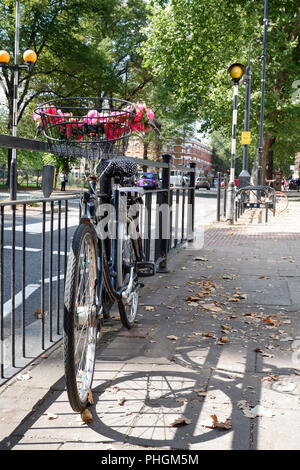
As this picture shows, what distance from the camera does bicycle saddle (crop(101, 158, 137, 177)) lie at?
381 centimetres

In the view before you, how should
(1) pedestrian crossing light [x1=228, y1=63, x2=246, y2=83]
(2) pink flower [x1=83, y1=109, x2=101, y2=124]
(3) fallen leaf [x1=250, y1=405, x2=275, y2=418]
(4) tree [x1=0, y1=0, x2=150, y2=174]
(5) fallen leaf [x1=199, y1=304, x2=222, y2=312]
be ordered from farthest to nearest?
(4) tree [x1=0, y1=0, x2=150, y2=174] < (1) pedestrian crossing light [x1=228, y1=63, x2=246, y2=83] < (5) fallen leaf [x1=199, y1=304, x2=222, y2=312] < (2) pink flower [x1=83, y1=109, x2=101, y2=124] < (3) fallen leaf [x1=250, y1=405, x2=275, y2=418]

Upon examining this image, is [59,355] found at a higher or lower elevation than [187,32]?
lower

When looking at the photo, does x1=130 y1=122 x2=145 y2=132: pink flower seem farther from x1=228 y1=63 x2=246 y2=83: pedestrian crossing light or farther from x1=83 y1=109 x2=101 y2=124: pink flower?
x1=228 y1=63 x2=246 y2=83: pedestrian crossing light

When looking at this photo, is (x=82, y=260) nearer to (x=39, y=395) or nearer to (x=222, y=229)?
(x=39, y=395)

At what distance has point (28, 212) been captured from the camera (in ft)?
11.2

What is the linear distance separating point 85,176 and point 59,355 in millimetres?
1202

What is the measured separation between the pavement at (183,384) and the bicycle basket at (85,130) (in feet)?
4.32

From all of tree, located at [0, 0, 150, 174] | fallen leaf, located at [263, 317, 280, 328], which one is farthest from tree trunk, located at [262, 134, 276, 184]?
fallen leaf, located at [263, 317, 280, 328]

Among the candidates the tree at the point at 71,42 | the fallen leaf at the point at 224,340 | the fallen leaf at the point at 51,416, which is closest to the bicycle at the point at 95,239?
the fallen leaf at the point at 51,416

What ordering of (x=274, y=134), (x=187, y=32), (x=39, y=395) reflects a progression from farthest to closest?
(x=274, y=134) < (x=187, y=32) < (x=39, y=395)

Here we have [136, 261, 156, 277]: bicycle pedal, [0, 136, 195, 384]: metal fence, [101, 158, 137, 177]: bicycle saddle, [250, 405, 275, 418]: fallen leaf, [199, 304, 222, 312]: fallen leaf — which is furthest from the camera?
[199, 304, 222, 312]: fallen leaf

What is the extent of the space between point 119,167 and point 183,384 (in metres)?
1.47

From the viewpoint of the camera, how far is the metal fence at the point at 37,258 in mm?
3174

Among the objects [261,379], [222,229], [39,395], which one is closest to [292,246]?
[222,229]
